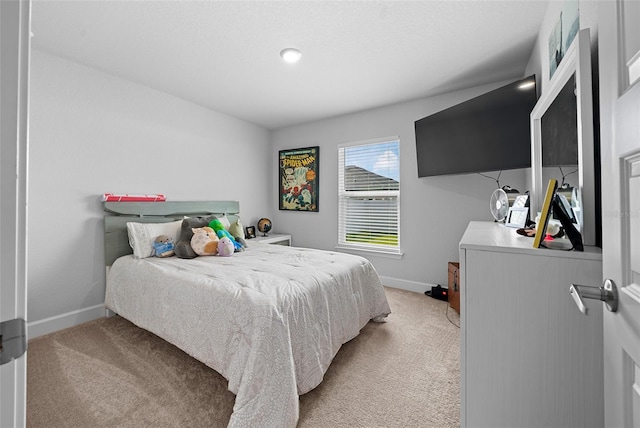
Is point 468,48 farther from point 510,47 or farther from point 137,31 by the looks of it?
point 137,31

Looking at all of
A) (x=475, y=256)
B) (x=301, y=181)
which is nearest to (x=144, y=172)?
(x=301, y=181)

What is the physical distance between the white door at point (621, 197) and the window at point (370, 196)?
2.82 metres

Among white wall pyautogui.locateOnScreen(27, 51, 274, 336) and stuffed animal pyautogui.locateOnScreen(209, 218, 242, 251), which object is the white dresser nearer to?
stuffed animal pyautogui.locateOnScreen(209, 218, 242, 251)

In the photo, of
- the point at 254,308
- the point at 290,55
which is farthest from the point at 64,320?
the point at 290,55

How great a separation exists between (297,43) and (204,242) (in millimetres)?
1970

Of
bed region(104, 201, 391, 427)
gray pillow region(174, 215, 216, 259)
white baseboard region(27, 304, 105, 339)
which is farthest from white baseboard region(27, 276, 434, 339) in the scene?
gray pillow region(174, 215, 216, 259)

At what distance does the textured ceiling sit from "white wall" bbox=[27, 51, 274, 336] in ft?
0.73

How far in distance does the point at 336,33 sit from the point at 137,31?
1.52 m

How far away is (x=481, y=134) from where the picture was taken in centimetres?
243

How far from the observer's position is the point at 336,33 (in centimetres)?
202

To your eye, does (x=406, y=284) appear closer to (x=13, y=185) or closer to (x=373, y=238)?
(x=373, y=238)

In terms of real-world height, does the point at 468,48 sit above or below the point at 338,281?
above

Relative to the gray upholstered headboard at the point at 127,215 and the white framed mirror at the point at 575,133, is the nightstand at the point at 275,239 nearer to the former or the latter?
the gray upholstered headboard at the point at 127,215

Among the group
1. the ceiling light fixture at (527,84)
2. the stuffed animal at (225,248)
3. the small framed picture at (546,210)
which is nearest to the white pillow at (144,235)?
the stuffed animal at (225,248)
